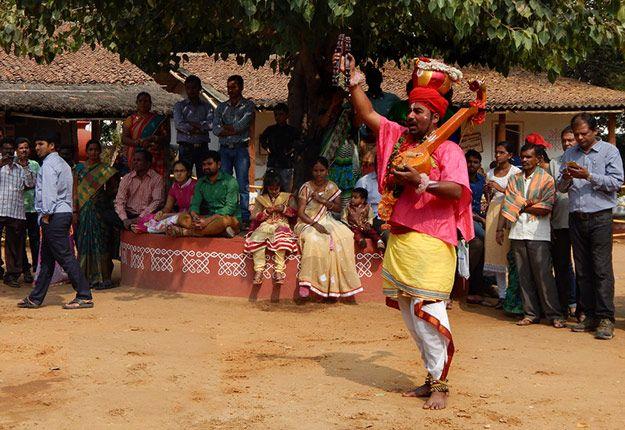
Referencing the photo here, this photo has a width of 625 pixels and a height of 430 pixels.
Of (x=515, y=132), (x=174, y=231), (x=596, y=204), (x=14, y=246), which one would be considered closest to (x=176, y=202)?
(x=174, y=231)

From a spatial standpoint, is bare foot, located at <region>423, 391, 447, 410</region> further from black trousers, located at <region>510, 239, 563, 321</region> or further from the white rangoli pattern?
the white rangoli pattern

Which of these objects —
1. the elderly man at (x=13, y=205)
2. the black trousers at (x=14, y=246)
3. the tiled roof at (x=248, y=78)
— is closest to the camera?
the elderly man at (x=13, y=205)

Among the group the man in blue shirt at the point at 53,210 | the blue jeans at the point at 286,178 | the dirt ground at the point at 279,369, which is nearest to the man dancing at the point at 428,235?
the dirt ground at the point at 279,369

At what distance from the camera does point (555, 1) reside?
8.80 m

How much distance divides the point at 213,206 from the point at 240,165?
1.45 meters

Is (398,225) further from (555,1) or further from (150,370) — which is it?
(555,1)

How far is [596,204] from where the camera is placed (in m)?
8.50

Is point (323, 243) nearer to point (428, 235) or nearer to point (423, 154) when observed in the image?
point (428, 235)

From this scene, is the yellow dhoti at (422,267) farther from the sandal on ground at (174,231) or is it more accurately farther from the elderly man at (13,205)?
the elderly man at (13,205)

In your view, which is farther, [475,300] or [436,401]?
[475,300]

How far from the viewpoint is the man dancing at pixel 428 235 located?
19.8 feet

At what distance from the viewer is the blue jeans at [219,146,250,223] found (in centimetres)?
1199

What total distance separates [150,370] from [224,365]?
576 millimetres

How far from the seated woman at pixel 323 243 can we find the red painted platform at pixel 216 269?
235 mm
